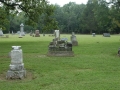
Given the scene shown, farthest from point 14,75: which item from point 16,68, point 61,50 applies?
point 61,50

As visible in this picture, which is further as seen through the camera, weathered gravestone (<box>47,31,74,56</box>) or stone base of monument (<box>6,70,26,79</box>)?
weathered gravestone (<box>47,31,74,56</box>)

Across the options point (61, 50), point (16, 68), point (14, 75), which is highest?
point (61, 50)

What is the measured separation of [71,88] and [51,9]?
21.0m

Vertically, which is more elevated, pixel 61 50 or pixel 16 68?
pixel 61 50

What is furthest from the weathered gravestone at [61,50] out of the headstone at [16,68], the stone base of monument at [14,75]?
the stone base of monument at [14,75]

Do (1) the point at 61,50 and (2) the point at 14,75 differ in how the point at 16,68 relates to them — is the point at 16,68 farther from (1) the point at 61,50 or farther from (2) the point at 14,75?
(1) the point at 61,50

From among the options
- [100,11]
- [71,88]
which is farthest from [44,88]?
[100,11]

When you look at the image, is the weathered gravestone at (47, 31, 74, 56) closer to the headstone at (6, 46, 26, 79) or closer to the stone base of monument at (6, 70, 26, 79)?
the headstone at (6, 46, 26, 79)

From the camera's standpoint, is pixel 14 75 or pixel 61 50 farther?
pixel 61 50

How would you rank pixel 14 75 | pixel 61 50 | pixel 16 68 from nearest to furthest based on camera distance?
pixel 14 75 → pixel 16 68 → pixel 61 50

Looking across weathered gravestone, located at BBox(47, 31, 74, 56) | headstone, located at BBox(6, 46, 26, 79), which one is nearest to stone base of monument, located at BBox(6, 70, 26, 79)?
headstone, located at BBox(6, 46, 26, 79)

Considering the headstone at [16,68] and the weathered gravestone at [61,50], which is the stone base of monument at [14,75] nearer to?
the headstone at [16,68]

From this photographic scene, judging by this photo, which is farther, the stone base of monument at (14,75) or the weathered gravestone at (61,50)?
the weathered gravestone at (61,50)

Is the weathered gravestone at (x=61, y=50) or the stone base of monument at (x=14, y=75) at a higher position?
the weathered gravestone at (x=61, y=50)
